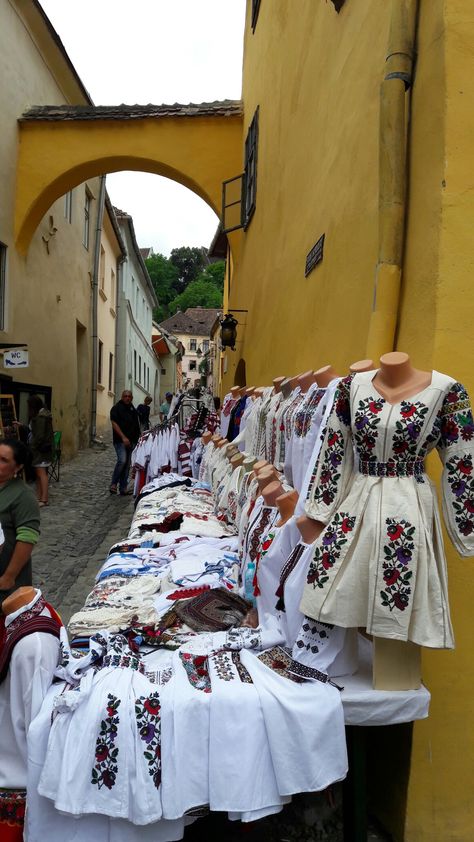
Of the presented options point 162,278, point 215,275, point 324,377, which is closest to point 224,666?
point 324,377

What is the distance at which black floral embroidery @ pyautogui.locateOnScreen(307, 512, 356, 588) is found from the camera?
2.16m

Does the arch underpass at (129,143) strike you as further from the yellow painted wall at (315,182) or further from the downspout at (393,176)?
the downspout at (393,176)

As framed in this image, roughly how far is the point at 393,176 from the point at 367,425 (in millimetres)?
1342

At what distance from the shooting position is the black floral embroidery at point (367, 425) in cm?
214

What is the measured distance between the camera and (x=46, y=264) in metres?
11.9

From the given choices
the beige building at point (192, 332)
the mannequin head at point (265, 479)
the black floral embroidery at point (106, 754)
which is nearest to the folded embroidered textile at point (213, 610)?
the mannequin head at point (265, 479)

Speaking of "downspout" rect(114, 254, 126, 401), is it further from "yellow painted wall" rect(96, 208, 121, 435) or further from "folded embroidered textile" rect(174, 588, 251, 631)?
"folded embroidered textile" rect(174, 588, 251, 631)

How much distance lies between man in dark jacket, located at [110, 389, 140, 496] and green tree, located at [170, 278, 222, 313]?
5543 cm

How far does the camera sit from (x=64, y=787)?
1952 mm

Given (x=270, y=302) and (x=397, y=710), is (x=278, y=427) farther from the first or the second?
(x=270, y=302)

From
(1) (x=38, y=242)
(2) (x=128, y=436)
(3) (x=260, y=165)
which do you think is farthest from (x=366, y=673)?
(1) (x=38, y=242)

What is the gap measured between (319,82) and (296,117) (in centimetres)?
93

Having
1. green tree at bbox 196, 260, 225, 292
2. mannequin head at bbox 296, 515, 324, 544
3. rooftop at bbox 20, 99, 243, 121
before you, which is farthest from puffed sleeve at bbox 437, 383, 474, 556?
green tree at bbox 196, 260, 225, 292

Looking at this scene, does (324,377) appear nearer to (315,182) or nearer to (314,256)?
(314,256)
